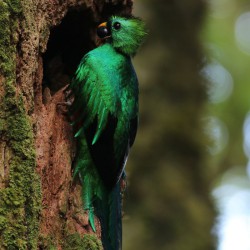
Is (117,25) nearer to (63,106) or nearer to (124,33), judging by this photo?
(124,33)

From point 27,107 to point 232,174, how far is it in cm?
1048

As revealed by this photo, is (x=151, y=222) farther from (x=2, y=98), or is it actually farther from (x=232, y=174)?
(x=232, y=174)

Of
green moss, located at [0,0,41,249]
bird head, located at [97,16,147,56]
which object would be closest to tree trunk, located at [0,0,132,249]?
green moss, located at [0,0,41,249]

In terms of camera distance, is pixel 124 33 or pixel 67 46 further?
pixel 67 46

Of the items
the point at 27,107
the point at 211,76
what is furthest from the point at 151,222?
the point at 27,107

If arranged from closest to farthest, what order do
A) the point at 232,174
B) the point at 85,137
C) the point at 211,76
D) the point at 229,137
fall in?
1. the point at 85,137
2. the point at 211,76
3. the point at 229,137
4. the point at 232,174

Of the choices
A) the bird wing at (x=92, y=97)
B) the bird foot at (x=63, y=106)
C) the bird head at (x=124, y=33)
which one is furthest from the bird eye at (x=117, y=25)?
the bird foot at (x=63, y=106)

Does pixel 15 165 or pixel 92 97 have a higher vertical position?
pixel 92 97

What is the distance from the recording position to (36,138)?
11.0ft

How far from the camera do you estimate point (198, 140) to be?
6941 millimetres

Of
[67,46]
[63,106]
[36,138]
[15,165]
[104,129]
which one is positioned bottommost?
[15,165]

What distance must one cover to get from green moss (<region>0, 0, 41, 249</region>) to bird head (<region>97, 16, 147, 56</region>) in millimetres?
993

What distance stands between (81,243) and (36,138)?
1.75 ft

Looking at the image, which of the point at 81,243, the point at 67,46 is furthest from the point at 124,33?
the point at 81,243
